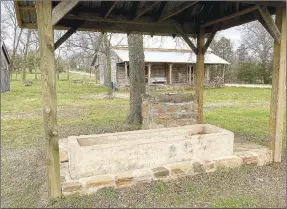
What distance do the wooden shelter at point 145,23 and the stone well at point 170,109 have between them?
1.14 ft

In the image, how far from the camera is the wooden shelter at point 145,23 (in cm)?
268

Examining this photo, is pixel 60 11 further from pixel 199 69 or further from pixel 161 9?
pixel 199 69

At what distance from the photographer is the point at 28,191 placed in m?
3.05

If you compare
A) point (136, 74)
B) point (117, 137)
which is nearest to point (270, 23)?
point (117, 137)

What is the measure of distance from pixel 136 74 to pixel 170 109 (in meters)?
2.11

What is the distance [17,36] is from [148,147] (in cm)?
2340

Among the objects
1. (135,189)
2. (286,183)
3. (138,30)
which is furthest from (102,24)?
(286,183)

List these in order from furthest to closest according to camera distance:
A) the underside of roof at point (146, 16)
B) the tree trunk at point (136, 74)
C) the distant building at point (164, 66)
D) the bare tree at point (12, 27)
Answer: the distant building at point (164, 66), the bare tree at point (12, 27), the tree trunk at point (136, 74), the underside of roof at point (146, 16)

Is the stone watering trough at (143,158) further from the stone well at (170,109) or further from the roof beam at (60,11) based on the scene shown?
the roof beam at (60,11)

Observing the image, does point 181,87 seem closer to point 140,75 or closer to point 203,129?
point 140,75

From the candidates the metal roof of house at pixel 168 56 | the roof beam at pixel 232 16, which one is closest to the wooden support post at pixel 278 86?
the roof beam at pixel 232 16

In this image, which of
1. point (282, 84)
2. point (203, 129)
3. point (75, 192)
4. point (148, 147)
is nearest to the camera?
point (75, 192)

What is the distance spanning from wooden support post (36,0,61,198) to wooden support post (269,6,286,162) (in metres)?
3.24

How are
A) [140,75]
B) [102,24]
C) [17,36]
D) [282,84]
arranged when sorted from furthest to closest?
[17,36], [140,75], [102,24], [282,84]
